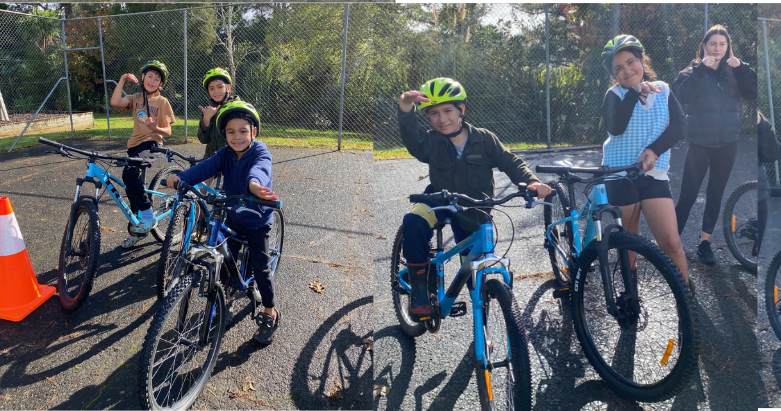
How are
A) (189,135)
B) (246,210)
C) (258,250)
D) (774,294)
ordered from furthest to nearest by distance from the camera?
(189,135) → (258,250) → (246,210) → (774,294)

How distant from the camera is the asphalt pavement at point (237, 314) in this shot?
9.06 ft

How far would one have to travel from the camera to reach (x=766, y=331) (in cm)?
154

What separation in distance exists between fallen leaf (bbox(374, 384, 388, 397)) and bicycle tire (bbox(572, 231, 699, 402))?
670 millimetres

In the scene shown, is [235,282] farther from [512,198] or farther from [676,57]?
[676,57]

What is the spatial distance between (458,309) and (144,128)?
3.79 m

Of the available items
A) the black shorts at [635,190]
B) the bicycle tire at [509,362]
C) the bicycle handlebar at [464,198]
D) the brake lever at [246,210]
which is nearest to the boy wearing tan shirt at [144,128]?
the brake lever at [246,210]

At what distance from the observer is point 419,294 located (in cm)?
203

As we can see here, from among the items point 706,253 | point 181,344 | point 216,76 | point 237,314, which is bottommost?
point 237,314

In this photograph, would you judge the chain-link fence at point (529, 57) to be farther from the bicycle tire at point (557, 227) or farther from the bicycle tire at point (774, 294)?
the bicycle tire at point (774, 294)

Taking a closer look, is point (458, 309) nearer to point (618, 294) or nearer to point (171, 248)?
point (618, 294)

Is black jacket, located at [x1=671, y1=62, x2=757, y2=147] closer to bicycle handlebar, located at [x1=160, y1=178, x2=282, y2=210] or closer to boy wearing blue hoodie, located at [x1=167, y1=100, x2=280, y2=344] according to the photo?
bicycle handlebar, located at [x1=160, y1=178, x2=282, y2=210]

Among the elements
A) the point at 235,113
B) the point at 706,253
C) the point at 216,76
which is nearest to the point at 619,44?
the point at 706,253

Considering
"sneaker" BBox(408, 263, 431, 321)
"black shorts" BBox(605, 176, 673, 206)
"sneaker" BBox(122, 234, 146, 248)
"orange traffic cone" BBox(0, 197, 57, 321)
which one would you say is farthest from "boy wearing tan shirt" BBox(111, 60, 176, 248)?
"black shorts" BBox(605, 176, 673, 206)

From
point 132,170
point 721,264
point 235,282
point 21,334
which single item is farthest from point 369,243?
point 721,264
